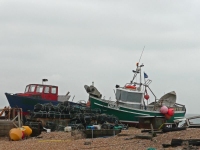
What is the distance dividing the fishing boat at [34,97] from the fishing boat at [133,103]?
1.98 m

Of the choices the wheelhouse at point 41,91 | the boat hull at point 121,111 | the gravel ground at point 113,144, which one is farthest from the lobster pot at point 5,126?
the boat hull at point 121,111

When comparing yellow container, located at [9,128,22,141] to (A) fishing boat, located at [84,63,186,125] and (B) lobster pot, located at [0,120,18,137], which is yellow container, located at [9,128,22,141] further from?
(A) fishing boat, located at [84,63,186,125]

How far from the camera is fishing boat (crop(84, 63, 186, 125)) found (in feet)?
80.5

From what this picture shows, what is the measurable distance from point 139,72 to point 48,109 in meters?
9.34

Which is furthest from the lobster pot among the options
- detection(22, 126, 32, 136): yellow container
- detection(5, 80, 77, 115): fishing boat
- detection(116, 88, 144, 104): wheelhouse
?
detection(116, 88, 144, 104): wheelhouse

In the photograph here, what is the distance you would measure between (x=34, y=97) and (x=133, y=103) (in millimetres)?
6288

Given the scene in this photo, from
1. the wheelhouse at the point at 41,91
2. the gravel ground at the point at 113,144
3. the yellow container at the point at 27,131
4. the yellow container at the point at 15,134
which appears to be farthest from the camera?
the wheelhouse at the point at 41,91

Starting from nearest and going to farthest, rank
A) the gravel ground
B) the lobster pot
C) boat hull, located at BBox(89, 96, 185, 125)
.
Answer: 1. the gravel ground
2. the lobster pot
3. boat hull, located at BBox(89, 96, 185, 125)

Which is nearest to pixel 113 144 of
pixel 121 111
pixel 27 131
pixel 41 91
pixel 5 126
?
pixel 27 131

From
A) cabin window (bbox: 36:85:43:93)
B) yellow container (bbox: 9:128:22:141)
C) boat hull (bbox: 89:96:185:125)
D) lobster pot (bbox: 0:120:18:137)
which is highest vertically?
cabin window (bbox: 36:85:43:93)

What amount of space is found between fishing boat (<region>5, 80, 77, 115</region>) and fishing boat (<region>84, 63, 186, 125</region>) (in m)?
1.98

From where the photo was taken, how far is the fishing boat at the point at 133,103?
24547mm

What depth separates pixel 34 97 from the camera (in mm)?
24250

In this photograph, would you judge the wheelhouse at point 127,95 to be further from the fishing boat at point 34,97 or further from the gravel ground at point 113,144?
the gravel ground at point 113,144
